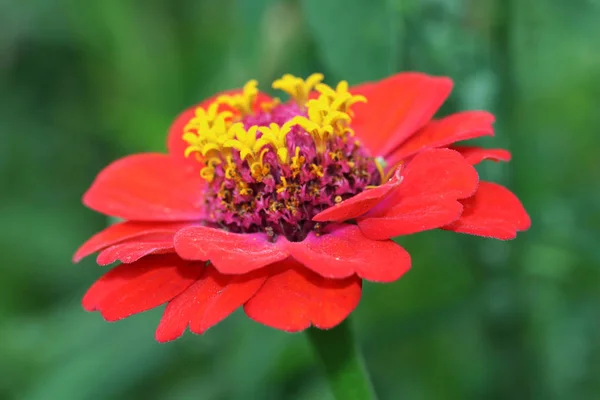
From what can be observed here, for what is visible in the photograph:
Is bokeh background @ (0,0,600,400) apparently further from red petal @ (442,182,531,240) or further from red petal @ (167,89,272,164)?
red petal @ (442,182,531,240)

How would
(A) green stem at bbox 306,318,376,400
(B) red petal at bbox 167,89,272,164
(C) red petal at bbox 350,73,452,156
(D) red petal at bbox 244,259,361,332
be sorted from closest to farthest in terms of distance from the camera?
(D) red petal at bbox 244,259,361,332
(A) green stem at bbox 306,318,376,400
(C) red petal at bbox 350,73,452,156
(B) red petal at bbox 167,89,272,164

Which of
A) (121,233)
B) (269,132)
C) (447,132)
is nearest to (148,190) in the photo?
(121,233)

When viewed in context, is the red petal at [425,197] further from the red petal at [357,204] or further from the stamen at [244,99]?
the stamen at [244,99]

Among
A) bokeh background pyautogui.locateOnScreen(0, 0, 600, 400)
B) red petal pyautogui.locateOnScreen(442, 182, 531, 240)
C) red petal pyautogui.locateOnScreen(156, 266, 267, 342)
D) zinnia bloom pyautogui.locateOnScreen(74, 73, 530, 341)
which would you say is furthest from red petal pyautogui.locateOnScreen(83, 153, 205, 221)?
red petal pyautogui.locateOnScreen(442, 182, 531, 240)

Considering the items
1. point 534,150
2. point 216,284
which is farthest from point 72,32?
point 216,284

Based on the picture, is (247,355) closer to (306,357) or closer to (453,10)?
(306,357)

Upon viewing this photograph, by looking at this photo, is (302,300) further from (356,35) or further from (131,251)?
(356,35)
